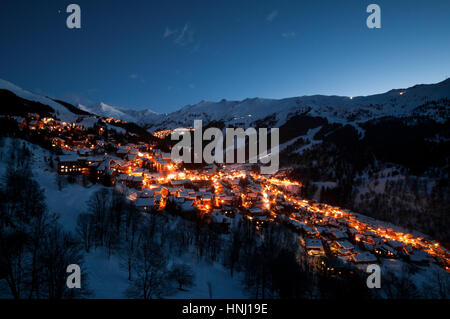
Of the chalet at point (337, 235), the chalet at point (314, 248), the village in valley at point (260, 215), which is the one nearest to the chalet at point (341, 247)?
the village in valley at point (260, 215)

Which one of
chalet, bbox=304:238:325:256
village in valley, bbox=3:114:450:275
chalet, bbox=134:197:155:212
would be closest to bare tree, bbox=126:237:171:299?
chalet, bbox=134:197:155:212

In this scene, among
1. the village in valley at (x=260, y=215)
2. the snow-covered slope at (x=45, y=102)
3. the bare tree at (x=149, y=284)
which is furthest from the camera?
the snow-covered slope at (x=45, y=102)

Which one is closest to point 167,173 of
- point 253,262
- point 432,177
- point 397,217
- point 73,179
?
point 73,179

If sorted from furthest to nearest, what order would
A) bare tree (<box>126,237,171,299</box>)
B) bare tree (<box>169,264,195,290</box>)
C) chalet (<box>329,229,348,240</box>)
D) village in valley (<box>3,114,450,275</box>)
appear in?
chalet (<box>329,229,348,240</box>)
village in valley (<box>3,114,450,275</box>)
bare tree (<box>169,264,195,290</box>)
bare tree (<box>126,237,171,299</box>)

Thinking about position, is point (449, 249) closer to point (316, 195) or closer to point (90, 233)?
point (316, 195)

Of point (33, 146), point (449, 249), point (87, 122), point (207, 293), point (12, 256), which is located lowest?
point (449, 249)

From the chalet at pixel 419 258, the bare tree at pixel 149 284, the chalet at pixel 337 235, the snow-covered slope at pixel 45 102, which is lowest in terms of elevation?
the chalet at pixel 419 258

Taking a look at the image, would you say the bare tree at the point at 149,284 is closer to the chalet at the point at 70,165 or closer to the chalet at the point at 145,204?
the chalet at the point at 145,204

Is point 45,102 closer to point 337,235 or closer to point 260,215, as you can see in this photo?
point 260,215

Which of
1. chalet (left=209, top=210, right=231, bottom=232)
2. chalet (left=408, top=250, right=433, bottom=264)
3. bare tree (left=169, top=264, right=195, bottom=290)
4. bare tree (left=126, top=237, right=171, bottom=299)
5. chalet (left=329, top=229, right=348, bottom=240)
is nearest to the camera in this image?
bare tree (left=126, top=237, right=171, bottom=299)

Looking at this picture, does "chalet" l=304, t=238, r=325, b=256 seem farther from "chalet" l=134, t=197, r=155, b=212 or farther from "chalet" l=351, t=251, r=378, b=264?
"chalet" l=134, t=197, r=155, b=212

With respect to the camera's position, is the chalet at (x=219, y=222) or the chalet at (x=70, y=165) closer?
the chalet at (x=219, y=222)
